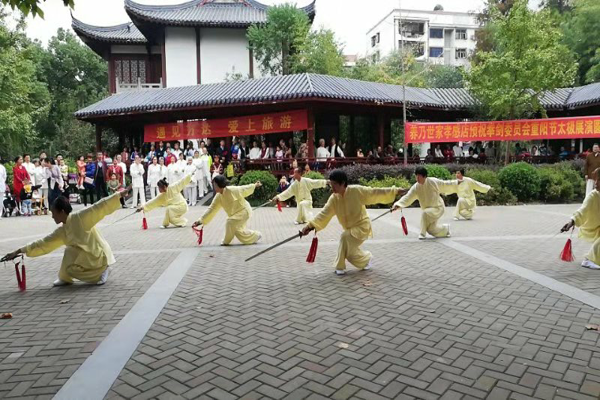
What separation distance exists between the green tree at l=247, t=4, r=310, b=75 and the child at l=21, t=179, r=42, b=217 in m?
13.3

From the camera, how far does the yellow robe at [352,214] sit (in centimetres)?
593

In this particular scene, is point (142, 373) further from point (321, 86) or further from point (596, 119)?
point (596, 119)

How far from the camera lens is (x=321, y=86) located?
1672cm

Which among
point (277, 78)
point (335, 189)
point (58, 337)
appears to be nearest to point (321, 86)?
point (277, 78)

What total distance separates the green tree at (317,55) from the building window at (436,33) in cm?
3209

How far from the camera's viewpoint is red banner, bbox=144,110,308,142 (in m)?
17.5

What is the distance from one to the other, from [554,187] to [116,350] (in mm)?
14774

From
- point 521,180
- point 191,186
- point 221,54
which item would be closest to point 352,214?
point 521,180

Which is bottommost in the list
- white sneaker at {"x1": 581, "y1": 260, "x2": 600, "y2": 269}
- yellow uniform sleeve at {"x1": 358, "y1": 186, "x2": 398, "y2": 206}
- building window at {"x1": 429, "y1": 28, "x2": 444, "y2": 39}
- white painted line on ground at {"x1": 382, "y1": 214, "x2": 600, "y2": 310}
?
white painted line on ground at {"x1": 382, "y1": 214, "x2": 600, "y2": 310}

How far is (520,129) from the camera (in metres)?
17.7

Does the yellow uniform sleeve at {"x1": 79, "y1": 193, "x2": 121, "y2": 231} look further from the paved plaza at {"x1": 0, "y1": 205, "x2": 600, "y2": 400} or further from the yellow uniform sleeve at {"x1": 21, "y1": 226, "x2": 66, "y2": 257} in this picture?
the paved plaza at {"x1": 0, "y1": 205, "x2": 600, "y2": 400}

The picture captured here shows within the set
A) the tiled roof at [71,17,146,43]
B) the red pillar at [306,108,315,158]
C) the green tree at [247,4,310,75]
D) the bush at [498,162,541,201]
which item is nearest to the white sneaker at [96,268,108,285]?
the red pillar at [306,108,315,158]

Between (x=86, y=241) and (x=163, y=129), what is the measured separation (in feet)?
50.1

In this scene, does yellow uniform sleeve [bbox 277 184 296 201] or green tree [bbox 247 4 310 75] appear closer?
yellow uniform sleeve [bbox 277 184 296 201]
